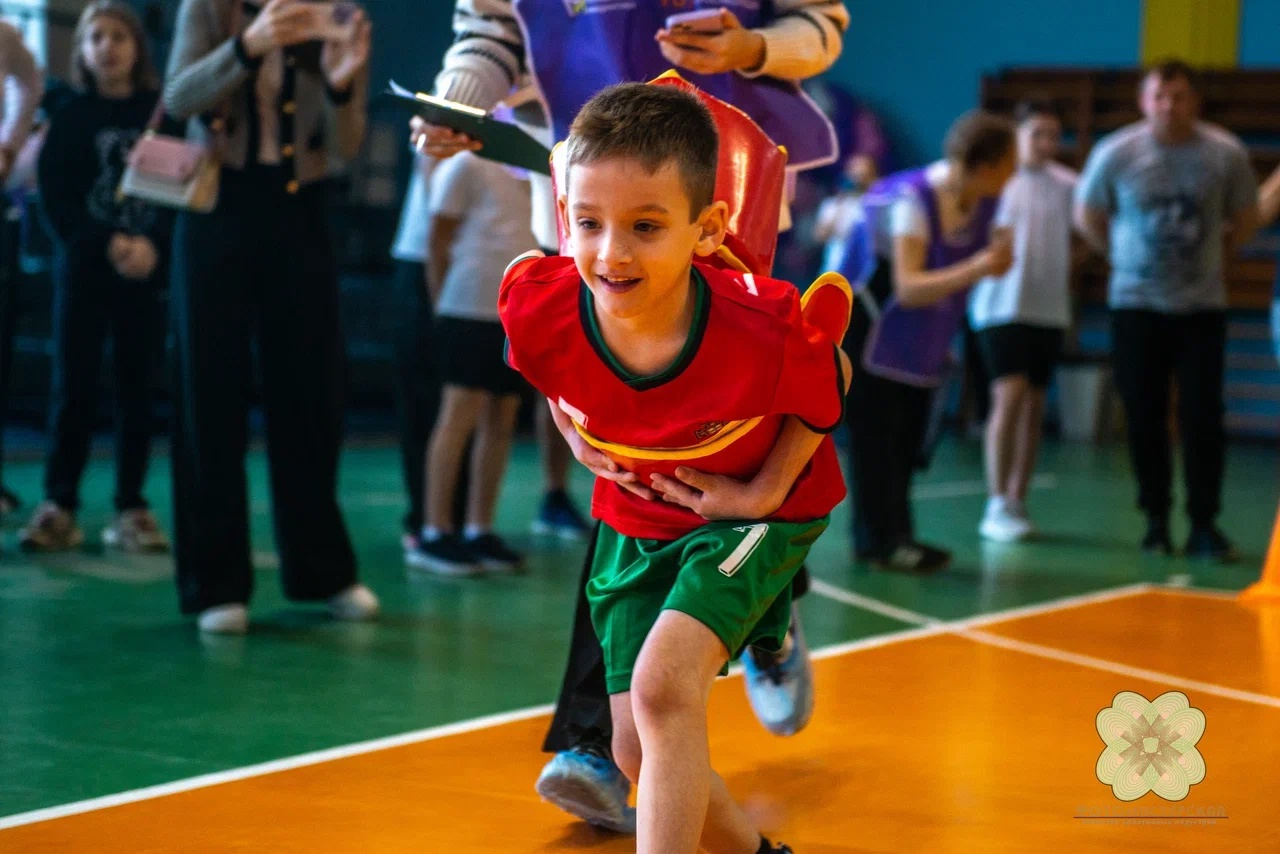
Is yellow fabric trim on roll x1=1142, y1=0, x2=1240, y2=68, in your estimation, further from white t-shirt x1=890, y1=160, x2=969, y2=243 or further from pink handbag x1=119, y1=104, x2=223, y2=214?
pink handbag x1=119, y1=104, x2=223, y2=214

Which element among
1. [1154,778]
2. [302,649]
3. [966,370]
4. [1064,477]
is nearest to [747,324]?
[1154,778]

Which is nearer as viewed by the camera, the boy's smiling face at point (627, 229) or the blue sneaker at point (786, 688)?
the boy's smiling face at point (627, 229)

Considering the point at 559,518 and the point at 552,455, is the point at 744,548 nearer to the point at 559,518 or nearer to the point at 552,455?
the point at 552,455

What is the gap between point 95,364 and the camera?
5836 mm

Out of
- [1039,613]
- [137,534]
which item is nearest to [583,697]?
[1039,613]

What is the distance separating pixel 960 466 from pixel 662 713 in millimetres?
7511

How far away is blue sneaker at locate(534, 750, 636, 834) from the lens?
109 inches

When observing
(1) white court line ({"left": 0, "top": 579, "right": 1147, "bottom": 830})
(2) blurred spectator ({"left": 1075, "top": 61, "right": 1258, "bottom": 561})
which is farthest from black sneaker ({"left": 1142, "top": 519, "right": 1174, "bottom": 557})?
(1) white court line ({"left": 0, "top": 579, "right": 1147, "bottom": 830})

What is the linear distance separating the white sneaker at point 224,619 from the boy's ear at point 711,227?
8.02ft

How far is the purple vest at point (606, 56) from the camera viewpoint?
3033 millimetres

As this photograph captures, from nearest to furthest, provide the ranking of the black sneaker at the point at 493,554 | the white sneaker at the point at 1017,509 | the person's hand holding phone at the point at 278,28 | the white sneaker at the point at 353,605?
1. the person's hand holding phone at the point at 278,28
2. the white sneaker at the point at 353,605
3. the black sneaker at the point at 493,554
4. the white sneaker at the point at 1017,509

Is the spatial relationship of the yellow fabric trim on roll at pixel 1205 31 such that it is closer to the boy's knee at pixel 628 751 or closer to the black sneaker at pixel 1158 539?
the black sneaker at pixel 1158 539

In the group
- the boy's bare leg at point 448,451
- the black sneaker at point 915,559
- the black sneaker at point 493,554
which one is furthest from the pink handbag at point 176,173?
the black sneaker at point 915,559

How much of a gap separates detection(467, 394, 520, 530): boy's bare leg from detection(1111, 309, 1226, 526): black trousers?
252 centimetres
